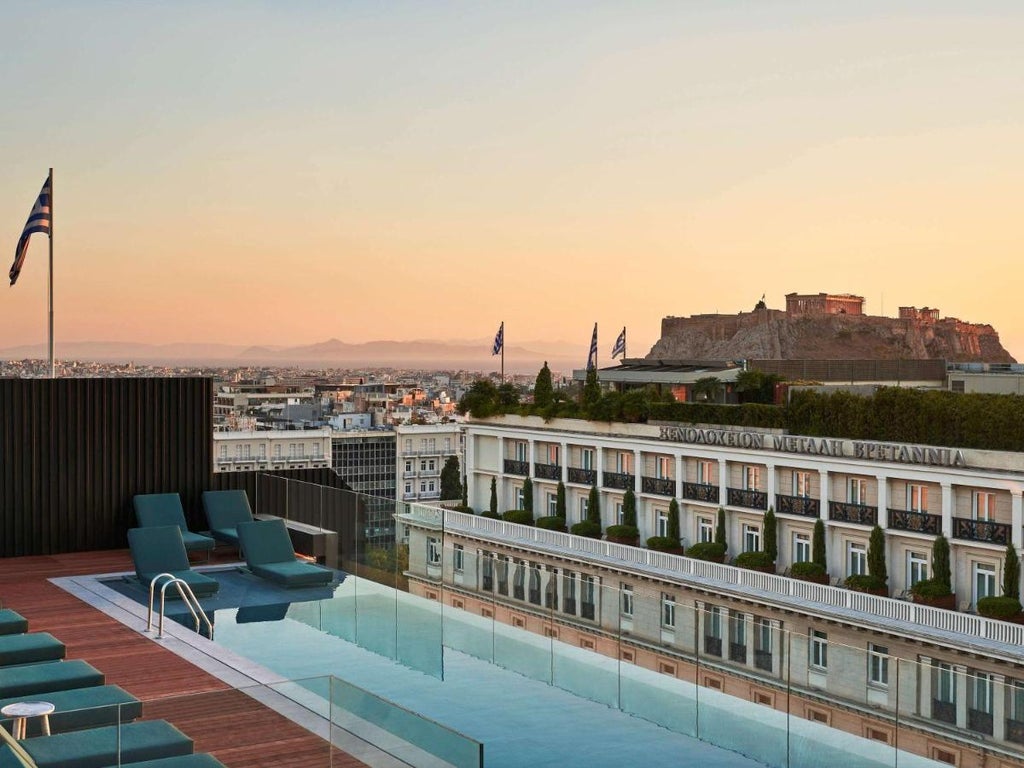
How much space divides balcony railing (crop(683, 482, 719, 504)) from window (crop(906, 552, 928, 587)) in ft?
25.8

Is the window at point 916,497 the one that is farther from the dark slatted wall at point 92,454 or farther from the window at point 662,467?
the dark slatted wall at point 92,454

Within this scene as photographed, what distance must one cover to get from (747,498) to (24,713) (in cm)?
3437

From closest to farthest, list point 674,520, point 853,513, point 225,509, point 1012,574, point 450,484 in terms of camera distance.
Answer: point 225,509, point 1012,574, point 853,513, point 674,520, point 450,484

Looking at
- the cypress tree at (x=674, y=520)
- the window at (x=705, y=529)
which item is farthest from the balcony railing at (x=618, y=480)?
the window at (x=705, y=529)

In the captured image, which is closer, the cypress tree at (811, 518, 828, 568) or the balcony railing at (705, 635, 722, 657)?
the balcony railing at (705, 635, 722, 657)

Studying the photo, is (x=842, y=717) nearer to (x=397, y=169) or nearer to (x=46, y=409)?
(x=46, y=409)

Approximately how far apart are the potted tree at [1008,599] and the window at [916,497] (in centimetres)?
320

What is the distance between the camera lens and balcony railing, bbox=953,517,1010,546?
3097cm

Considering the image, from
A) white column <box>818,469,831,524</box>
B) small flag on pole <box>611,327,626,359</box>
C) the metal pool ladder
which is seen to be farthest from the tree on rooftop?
the metal pool ladder

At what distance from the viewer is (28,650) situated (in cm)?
848

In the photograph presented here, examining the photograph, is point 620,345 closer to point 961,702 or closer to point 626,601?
point 626,601

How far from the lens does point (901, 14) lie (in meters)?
43.2

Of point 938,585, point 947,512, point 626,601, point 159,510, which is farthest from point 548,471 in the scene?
point 626,601

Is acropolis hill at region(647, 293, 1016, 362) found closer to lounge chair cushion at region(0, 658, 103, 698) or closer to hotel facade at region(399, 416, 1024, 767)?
hotel facade at region(399, 416, 1024, 767)
